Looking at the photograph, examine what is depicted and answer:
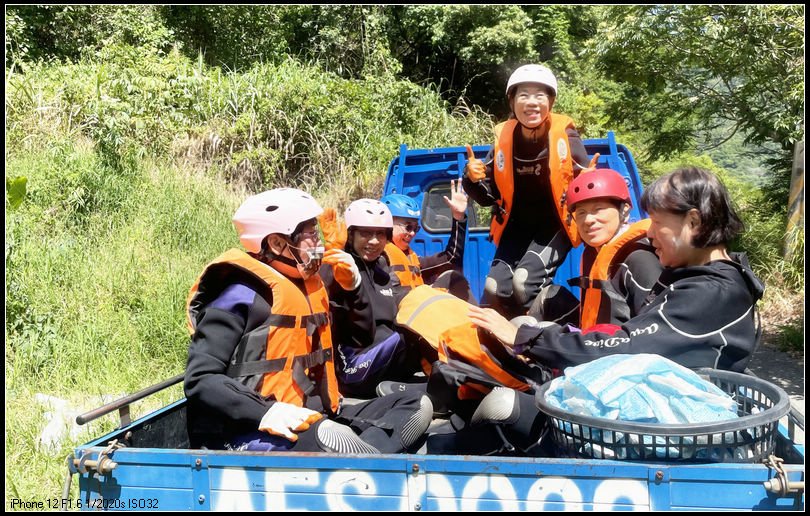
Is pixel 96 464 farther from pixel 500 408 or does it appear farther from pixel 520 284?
pixel 520 284

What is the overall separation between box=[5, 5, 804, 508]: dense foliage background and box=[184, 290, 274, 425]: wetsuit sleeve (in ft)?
6.01

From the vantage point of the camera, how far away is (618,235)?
304 cm

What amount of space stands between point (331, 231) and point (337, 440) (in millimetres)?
1692

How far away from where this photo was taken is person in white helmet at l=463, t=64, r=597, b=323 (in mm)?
4020

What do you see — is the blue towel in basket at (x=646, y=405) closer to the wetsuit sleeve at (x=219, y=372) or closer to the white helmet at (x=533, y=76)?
the wetsuit sleeve at (x=219, y=372)

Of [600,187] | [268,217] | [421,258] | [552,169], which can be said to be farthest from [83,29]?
[600,187]

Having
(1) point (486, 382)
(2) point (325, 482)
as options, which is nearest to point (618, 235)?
(1) point (486, 382)

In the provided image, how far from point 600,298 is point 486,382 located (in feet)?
2.22

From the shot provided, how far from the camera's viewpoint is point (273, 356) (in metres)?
2.62

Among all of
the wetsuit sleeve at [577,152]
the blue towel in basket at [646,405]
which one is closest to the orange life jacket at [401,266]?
the wetsuit sleeve at [577,152]

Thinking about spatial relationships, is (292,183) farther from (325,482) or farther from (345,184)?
(325,482)

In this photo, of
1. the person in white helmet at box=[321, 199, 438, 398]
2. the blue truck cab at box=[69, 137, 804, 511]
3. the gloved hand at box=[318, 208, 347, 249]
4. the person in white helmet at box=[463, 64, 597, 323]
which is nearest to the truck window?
the person in white helmet at box=[463, 64, 597, 323]

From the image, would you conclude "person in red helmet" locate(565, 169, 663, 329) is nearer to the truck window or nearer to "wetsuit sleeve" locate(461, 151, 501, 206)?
"wetsuit sleeve" locate(461, 151, 501, 206)

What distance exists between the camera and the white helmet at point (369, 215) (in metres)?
3.95
